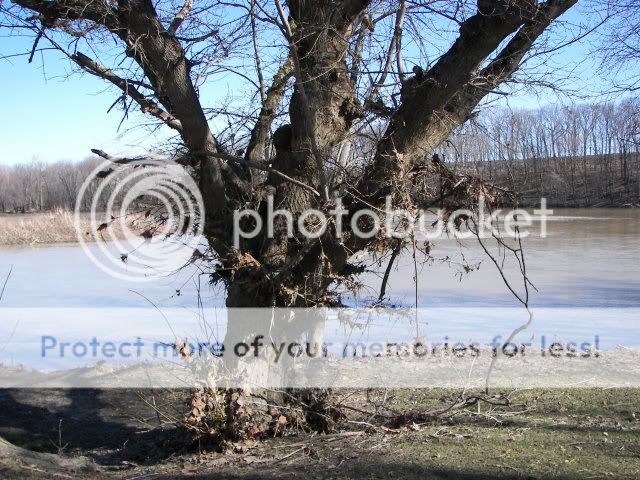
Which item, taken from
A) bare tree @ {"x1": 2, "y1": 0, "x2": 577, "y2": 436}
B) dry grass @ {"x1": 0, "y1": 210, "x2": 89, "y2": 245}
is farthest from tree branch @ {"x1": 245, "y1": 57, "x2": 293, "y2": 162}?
dry grass @ {"x1": 0, "y1": 210, "x2": 89, "y2": 245}

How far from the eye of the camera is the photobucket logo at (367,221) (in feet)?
21.2

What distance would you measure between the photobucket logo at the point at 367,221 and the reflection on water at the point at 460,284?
108 centimetres

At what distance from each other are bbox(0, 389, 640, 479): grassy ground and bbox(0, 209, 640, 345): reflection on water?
5.62 ft

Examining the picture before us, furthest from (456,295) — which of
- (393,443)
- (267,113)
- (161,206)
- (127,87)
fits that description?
(127,87)

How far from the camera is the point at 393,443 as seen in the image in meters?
6.02

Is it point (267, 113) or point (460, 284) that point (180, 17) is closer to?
point (267, 113)

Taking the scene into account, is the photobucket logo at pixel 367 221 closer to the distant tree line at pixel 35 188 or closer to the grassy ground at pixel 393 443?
the grassy ground at pixel 393 443

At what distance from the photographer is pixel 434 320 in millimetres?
12039

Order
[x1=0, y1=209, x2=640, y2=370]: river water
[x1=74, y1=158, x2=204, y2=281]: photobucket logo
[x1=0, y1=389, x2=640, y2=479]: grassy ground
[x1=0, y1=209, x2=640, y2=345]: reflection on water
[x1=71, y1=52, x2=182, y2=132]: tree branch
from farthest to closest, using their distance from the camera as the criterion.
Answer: [x1=0, y1=209, x2=640, y2=345]: reflection on water
[x1=0, y1=209, x2=640, y2=370]: river water
[x1=74, y1=158, x2=204, y2=281]: photobucket logo
[x1=71, y1=52, x2=182, y2=132]: tree branch
[x1=0, y1=389, x2=640, y2=479]: grassy ground

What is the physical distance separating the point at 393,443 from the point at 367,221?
2.04 metres

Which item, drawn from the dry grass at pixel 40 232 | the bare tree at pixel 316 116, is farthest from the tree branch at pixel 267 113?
the dry grass at pixel 40 232

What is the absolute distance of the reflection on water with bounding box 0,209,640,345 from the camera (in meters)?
13.1

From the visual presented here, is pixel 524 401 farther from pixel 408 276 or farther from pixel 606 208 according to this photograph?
pixel 606 208

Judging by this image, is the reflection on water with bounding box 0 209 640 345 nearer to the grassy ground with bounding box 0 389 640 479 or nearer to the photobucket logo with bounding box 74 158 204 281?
the photobucket logo with bounding box 74 158 204 281
